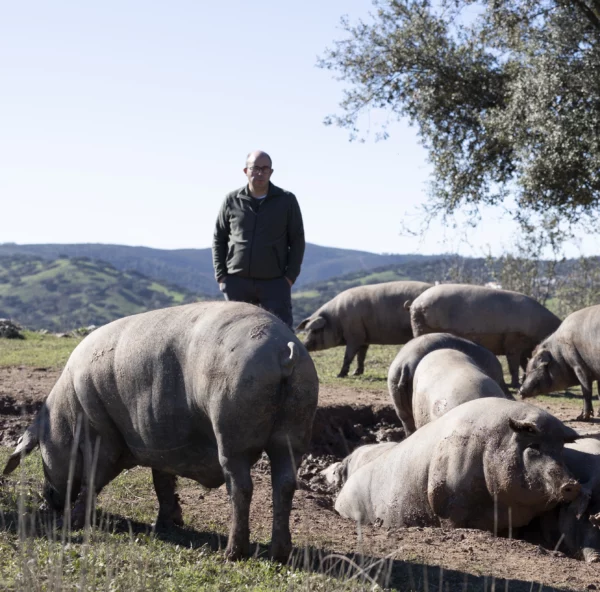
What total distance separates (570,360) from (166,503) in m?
8.74

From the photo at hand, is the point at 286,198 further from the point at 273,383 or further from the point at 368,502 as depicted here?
the point at 273,383

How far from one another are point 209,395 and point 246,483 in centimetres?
55

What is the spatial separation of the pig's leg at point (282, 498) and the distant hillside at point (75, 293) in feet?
355

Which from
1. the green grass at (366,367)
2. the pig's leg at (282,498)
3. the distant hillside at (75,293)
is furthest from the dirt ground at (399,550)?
the distant hillside at (75,293)

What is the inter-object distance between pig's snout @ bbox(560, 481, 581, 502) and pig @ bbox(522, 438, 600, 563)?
0.20 meters

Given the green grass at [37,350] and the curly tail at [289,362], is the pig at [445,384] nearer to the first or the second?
the curly tail at [289,362]

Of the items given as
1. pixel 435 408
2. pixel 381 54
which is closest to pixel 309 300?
pixel 381 54

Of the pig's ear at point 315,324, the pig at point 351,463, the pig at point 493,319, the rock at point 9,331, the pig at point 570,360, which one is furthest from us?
the rock at point 9,331

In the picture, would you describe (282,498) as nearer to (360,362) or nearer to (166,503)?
(166,503)

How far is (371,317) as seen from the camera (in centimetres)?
1838

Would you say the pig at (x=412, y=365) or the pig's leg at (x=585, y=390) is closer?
the pig at (x=412, y=365)

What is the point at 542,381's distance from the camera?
14.1 meters

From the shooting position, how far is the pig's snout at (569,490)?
629cm

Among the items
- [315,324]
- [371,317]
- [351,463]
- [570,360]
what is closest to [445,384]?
[351,463]
